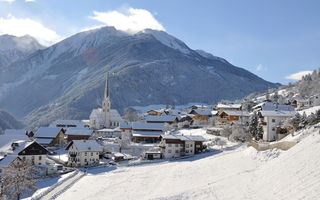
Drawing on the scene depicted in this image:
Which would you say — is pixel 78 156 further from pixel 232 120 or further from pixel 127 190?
pixel 232 120

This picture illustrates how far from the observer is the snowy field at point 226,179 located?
1040 inches

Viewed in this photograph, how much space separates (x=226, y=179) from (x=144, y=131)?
54593 millimetres

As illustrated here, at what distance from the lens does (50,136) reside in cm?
8581

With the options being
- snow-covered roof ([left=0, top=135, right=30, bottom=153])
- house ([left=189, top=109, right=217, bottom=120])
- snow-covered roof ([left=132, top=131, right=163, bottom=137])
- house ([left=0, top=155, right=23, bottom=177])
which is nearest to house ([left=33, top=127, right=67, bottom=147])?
snow-covered roof ([left=0, top=135, right=30, bottom=153])

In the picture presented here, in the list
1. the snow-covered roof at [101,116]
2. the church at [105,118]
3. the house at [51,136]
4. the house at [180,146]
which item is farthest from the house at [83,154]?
the church at [105,118]

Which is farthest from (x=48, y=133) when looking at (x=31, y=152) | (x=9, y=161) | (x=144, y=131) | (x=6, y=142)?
(x=9, y=161)

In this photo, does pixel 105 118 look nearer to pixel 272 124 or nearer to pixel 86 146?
pixel 86 146

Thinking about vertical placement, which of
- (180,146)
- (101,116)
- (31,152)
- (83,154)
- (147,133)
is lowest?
(83,154)

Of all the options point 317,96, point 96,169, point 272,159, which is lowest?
point 96,169

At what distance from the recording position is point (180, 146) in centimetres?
6269

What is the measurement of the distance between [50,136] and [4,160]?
109 feet

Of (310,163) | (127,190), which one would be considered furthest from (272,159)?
(127,190)

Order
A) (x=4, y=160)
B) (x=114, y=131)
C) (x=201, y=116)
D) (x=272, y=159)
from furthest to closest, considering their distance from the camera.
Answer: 1. (x=201, y=116)
2. (x=114, y=131)
3. (x=4, y=160)
4. (x=272, y=159)

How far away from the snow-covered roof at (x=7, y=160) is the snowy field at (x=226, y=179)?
13396mm
